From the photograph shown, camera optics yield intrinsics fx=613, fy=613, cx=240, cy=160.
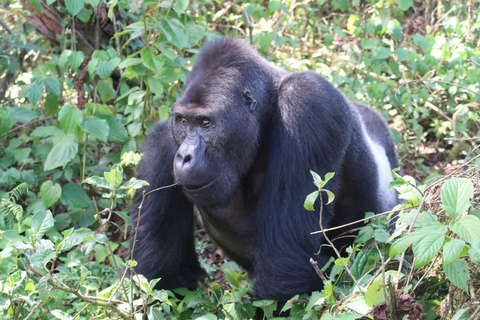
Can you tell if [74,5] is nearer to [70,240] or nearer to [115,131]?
[115,131]

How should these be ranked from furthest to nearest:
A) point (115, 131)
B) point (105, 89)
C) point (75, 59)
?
point (105, 89) → point (75, 59) → point (115, 131)

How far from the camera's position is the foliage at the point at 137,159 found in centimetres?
267

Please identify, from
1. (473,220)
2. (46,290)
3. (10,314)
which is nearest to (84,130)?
(10,314)

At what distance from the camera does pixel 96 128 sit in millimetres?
4641

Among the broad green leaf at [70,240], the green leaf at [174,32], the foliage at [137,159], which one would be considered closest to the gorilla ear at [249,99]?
the foliage at [137,159]

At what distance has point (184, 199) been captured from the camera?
4125 mm

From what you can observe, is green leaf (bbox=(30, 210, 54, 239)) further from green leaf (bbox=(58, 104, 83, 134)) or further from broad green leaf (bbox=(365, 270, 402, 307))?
green leaf (bbox=(58, 104, 83, 134))

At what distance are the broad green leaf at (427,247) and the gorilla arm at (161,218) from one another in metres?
2.04

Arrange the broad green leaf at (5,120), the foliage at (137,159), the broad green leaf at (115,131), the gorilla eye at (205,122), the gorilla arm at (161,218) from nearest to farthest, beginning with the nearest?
1. the foliage at (137,159)
2. the gorilla eye at (205,122)
3. the gorilla arm at (161,218)
4. the broad green leaf at (5,120)
5. the broad green leaf at (115,131)

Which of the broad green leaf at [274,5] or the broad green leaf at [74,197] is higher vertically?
the broad green leaf at [274,5]

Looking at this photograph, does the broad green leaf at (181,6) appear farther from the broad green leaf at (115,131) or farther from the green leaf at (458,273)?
the green leaf at (458,273)

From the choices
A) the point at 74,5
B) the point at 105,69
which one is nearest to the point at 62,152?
the point at 105,69

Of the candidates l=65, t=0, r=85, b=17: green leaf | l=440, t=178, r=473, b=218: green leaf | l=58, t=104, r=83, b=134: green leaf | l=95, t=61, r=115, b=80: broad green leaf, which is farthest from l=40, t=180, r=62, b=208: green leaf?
l=440, t=178, r=473, b=218: green leaf

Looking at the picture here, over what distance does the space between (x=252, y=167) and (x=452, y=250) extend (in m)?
1.95
